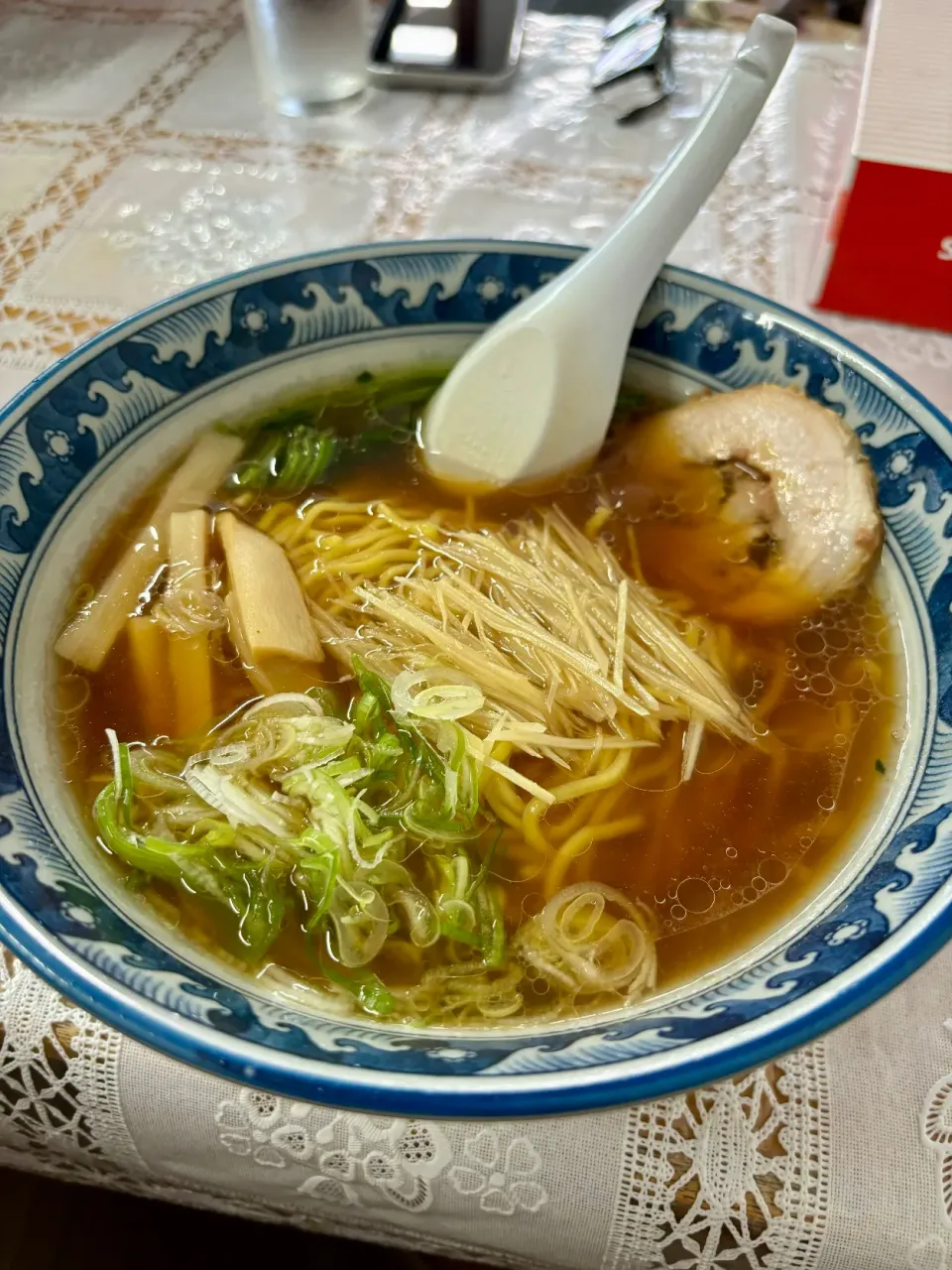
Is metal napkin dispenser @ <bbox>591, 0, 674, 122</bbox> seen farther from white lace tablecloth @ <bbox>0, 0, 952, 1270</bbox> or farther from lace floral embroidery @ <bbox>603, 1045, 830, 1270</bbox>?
lace floral embroidery @ <bbox>603, 1045, 830, 1270</bbox>

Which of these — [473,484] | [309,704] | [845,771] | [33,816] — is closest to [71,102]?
[473,484]

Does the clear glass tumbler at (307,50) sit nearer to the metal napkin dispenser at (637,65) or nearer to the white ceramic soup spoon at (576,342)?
the metal napkin dispenser at (637,65)

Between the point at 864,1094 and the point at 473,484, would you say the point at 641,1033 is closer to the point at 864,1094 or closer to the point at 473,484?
the point at 864,1094

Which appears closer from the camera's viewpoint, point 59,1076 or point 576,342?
point 59,1076

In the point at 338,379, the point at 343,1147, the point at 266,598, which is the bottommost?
the point at 343,1147

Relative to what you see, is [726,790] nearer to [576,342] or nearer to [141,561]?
[576,342]

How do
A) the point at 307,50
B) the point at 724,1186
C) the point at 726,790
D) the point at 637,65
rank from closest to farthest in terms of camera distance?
the point at 724,1186, the point at 726,790, the point at 307,50, the point at 637,65

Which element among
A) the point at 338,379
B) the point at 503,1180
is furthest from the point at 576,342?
the point at 503,1180
